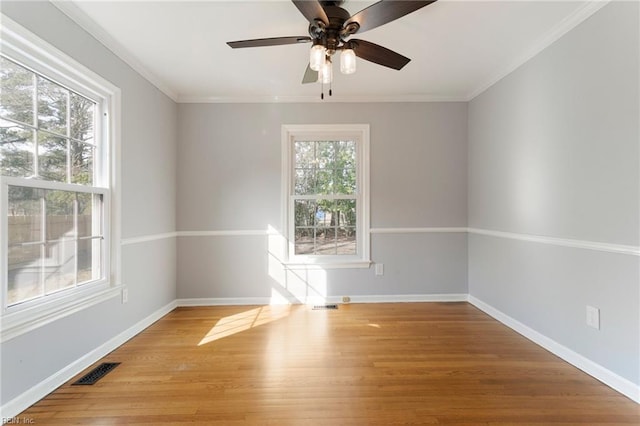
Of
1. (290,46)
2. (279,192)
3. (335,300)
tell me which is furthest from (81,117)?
(335,300)

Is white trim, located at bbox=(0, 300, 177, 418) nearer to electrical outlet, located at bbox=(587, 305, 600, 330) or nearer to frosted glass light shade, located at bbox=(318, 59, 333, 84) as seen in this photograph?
frosted glass light shade, located at bbox=(318, 59, 333, 84)

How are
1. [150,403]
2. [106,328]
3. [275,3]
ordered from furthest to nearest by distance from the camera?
[106,328], [275,3], [150,403]

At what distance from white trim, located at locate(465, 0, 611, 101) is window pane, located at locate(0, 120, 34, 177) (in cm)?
351

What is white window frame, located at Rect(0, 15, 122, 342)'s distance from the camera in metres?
1.59

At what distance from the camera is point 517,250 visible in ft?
8.89

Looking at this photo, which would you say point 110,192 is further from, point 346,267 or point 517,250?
point 517,250

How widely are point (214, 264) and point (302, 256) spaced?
101 cm

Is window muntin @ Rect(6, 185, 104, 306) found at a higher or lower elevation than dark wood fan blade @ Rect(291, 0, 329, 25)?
lower

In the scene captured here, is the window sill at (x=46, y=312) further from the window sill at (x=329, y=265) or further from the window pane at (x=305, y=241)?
the window pane at (x=305, y=241)

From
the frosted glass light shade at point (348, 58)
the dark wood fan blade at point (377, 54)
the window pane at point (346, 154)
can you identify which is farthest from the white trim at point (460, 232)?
the frosted glass light shade at point (348, 58)

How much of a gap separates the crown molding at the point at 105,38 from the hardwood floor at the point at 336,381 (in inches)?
92.4

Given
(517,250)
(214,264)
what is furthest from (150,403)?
(517,250)

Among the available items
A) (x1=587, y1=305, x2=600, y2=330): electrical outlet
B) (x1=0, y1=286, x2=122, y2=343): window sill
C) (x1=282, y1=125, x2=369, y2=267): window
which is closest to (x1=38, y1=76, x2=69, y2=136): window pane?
(x1=0, y1=286, x2=122, y2=343): window sill

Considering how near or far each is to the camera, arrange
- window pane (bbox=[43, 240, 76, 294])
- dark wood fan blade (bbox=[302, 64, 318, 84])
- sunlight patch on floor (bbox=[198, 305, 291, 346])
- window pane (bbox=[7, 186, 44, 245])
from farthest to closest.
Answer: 1. sunlight patch on floor (bbox=[198, 305, 291, 346])
2. dark wood fan blade (bbox=[302, 64, 318, 84])
3. window pane (bbox=[43, 240, 76, 294])
4. window pane (bbox=[7, 186, 44, 245])
